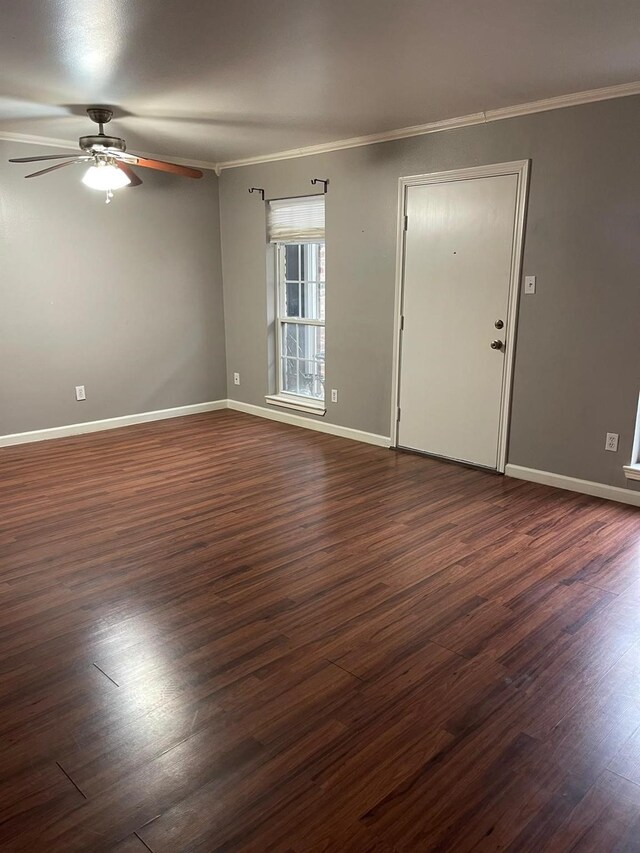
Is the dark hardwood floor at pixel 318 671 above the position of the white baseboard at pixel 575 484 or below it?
below

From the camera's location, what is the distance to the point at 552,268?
3.88m

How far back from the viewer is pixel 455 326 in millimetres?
4461

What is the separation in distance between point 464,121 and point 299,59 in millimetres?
1592

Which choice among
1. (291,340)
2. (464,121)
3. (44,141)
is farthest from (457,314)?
(44,141)

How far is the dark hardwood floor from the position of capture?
1.60m

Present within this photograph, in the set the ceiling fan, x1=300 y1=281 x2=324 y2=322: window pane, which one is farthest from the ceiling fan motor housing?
x1=300 y1=281 x2=324 y2=322: window pane

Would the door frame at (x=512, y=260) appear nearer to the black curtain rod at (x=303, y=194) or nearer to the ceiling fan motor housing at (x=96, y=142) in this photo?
the black curtain rod at (x=303, y=194)

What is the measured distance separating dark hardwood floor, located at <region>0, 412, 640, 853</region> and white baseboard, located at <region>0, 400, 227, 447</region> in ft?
4.48

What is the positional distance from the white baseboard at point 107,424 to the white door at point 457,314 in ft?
7.71

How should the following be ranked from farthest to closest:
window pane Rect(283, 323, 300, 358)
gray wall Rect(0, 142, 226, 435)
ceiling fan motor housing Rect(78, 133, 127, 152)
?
window pane Rect(283, 323, 300, 358)
gray wall Rect(0, 142, 226, 435)
ceiling fan motor housing Rect(78, 133, 127, 152)

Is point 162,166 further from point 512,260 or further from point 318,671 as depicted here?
point 318,671

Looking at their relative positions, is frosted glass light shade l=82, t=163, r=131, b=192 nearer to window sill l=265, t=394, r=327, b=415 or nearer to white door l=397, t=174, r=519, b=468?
A: white door l=397, t=174, r=519, b=468

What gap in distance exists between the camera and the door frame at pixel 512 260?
3959mm

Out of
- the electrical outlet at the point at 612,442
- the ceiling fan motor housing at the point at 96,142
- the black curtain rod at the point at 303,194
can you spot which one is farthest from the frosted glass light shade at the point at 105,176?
the electrical outlet at the point at 612,442
